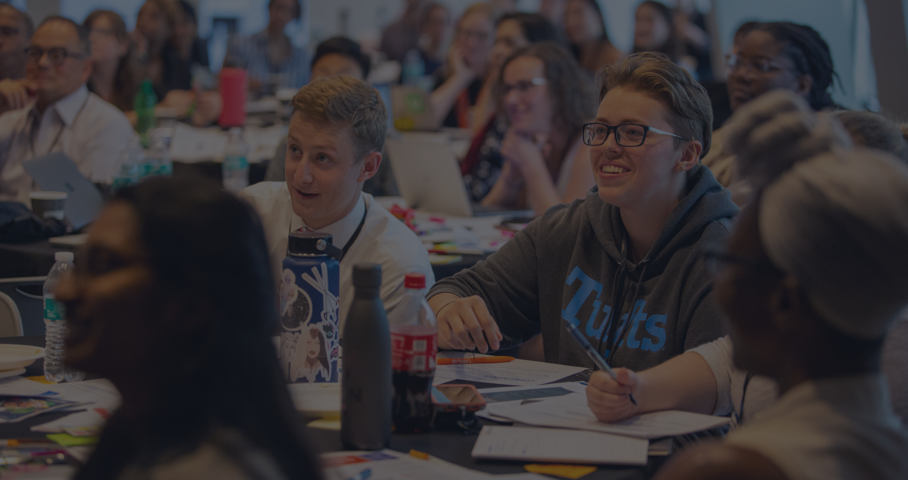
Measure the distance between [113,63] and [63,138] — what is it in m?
1.32

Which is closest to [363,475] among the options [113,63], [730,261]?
[730,261]

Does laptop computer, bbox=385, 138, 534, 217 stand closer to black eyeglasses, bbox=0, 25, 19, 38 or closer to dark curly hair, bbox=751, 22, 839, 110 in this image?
dark curly hair, bbox=751, 22, 839, 110

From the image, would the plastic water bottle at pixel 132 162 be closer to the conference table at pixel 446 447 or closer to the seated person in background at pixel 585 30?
the conference table at pixel 446 447

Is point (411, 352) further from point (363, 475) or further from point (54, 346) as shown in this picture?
point (54, 346)

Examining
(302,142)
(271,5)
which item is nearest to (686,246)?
(302,142)

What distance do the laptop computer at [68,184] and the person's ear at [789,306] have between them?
2.63m

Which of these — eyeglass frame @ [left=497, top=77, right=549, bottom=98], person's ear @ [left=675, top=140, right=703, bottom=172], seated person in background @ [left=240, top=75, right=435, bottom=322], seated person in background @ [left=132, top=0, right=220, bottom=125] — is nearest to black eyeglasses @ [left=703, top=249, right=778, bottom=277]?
person's ear @ [left=675, top=140, right=703, bottom=172]

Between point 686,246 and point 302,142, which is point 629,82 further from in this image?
point 302,142

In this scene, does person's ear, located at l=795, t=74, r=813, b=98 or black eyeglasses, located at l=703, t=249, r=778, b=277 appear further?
person's ear, located at l=795, t=74, r=813, b=98

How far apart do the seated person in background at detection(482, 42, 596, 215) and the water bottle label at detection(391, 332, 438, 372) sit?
7.64 ft

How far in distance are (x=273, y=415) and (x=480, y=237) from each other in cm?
237

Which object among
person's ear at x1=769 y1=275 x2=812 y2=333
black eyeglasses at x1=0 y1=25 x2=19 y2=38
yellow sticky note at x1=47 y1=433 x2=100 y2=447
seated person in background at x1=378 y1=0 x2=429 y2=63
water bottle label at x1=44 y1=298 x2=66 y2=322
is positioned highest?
seated person in background at x1=378 y1=0 x2=429 y2=63

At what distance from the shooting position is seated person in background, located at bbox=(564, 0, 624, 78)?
6.14m

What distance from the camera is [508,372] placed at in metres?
1.67
